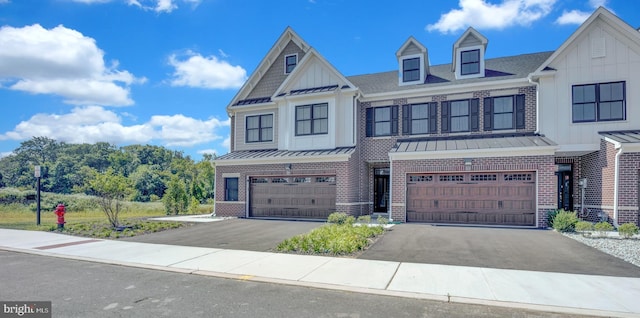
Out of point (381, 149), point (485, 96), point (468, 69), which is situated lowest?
point (381, 149)

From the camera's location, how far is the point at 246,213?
65.2 ft

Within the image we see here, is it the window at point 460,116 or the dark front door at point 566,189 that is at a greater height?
the window at point 460,116

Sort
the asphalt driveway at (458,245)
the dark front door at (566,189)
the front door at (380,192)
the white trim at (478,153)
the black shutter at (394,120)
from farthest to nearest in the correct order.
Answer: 1. the front door at (380,192)
2. the black shutter at (394,120)
3. the dark front door at (566,189)
4. the white trim at (478,153)
5. the asphalt driveway at (458,245)

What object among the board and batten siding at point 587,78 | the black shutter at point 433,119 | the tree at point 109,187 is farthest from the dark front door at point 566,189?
the tree at point 109,187

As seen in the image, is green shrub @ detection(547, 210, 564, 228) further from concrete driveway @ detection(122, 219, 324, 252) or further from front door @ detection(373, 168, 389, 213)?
concrete driveway @ detection(122, 219, 324, 252)

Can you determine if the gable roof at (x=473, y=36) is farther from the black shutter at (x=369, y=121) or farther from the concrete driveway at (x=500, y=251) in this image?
the concrete driveway at (x=500, y=251)

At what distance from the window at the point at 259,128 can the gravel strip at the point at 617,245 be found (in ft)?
50.3

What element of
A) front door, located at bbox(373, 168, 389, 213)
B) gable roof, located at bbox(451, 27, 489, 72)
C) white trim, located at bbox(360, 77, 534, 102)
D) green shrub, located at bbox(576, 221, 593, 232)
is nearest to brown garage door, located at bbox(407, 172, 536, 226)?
green shrub, located at bbox(576, 221, 593, 232)

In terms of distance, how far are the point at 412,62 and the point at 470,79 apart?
10.4ft

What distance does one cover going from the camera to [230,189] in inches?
808

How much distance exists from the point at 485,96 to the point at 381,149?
5.69 m

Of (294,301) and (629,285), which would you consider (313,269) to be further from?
(629,285)

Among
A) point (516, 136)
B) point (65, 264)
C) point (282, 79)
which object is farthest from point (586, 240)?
point (282, 79)

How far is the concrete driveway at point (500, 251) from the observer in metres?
8.01
